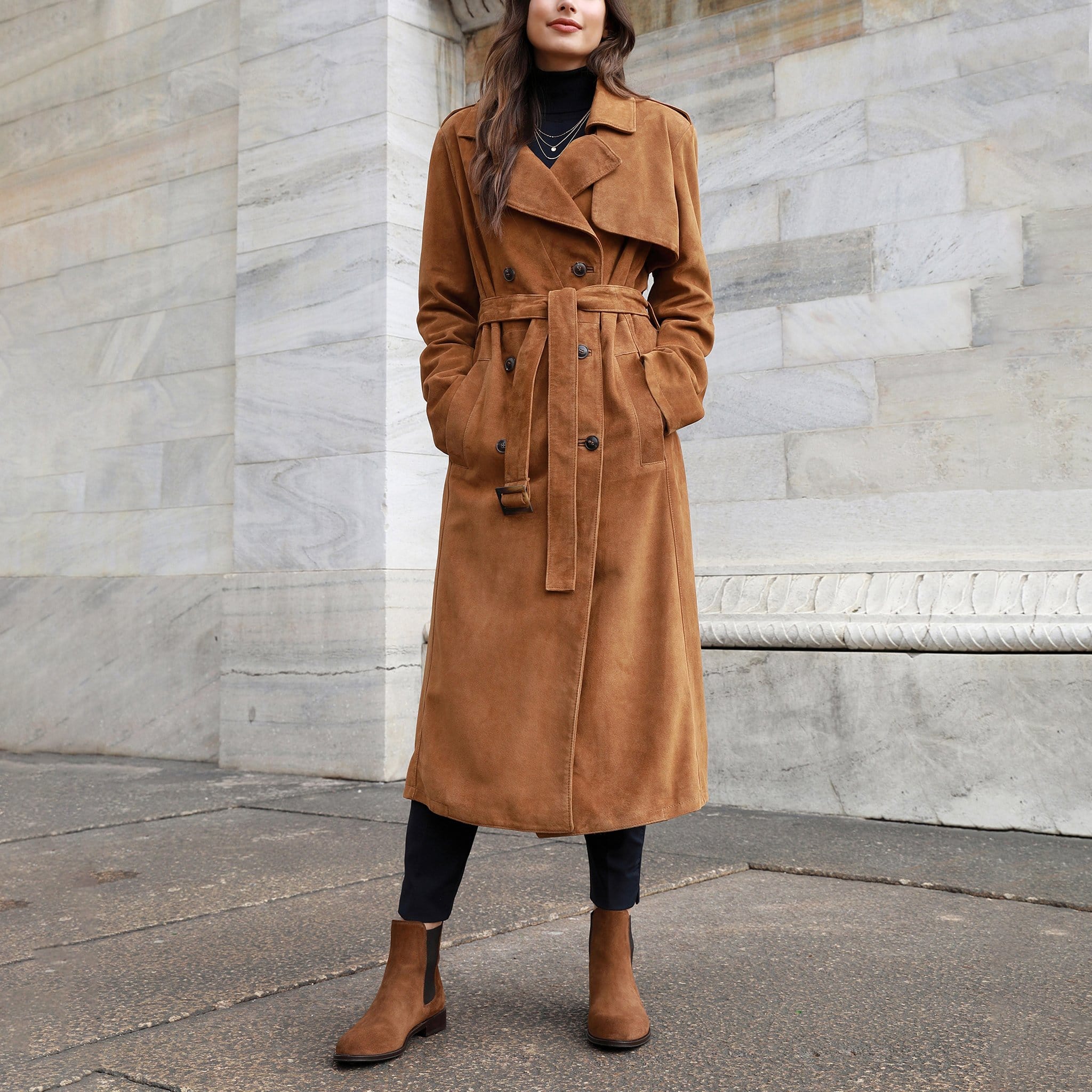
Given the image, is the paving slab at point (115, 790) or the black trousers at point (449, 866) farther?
the paving slab at point (115, 790)

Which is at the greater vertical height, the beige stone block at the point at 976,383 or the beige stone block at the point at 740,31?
the beige stone block at the point at 740,31

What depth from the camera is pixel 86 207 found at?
22.6ft

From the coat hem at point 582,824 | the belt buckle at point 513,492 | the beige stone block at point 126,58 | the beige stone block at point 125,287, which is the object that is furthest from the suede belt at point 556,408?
the beige stone block at point 126,58

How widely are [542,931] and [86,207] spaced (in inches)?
210

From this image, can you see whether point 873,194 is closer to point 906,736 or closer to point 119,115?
point 906,736

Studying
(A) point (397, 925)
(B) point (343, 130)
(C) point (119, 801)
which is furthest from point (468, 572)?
(B) point (343, 130)

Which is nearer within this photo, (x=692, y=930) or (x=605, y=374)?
(x=605, y=374)

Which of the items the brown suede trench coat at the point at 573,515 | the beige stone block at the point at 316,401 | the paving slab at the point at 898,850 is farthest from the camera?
the beige stone block at the point at 316,401

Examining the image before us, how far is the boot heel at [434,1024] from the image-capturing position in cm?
231

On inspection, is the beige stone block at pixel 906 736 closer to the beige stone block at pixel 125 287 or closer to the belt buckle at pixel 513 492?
the belt buckle at pixel 513 492

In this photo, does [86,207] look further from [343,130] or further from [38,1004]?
[38,1004]

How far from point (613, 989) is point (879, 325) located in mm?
3194

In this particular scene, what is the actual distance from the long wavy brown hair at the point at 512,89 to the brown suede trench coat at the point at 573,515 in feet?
0.12

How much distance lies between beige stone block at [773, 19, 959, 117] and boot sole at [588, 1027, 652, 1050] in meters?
3.83
